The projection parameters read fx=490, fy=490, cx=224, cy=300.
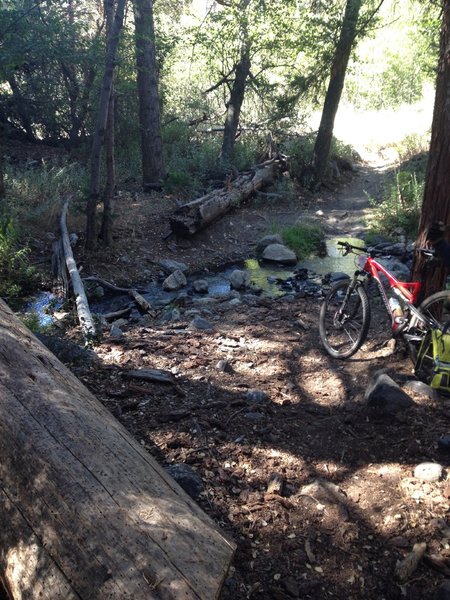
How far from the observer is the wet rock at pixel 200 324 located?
5895 millimetres

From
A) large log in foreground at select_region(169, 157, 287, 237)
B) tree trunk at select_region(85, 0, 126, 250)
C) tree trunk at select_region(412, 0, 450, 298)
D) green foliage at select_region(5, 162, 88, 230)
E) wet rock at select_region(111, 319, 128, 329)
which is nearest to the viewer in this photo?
tree trunk at select_region(412, 0, 450, 298)

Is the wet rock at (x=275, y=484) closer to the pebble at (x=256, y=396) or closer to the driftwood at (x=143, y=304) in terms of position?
the pebble at (x=256, y=396)

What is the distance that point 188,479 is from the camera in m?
2.94

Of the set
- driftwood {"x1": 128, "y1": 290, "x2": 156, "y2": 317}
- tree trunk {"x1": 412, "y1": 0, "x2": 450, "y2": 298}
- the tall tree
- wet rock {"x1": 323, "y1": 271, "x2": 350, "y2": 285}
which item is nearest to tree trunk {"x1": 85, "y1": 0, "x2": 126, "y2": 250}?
driftwood {"x1": 128, "y1": 290, "x2": 156, "y2": 317}

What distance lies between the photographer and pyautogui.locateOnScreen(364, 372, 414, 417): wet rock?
12.0ft

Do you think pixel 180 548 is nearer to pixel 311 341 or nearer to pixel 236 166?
pixel 311 341

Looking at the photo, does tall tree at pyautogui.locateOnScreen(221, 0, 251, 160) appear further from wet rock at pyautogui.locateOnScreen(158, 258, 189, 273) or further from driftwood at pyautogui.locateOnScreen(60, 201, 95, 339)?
driftwood at pyautogui.locateOnScreen(60, 201, 95, 339)

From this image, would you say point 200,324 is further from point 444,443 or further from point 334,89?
point 334,89

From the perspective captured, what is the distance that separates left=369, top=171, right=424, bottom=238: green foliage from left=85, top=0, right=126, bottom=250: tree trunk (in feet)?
18.6

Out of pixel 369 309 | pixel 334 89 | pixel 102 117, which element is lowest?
pixel 369 309

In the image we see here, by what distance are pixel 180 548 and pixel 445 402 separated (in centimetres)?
276

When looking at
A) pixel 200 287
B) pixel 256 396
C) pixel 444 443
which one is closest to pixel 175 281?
pixel 200 287

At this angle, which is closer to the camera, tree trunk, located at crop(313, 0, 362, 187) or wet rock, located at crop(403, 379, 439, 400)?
wet rock, located at crop(403, 379, 439, 400)

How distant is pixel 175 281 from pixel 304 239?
10.7 ft
